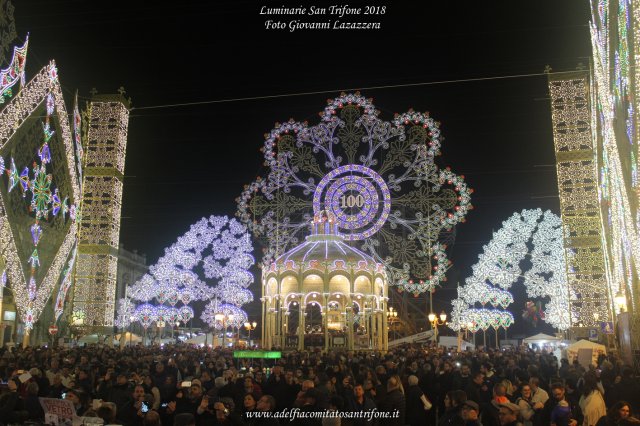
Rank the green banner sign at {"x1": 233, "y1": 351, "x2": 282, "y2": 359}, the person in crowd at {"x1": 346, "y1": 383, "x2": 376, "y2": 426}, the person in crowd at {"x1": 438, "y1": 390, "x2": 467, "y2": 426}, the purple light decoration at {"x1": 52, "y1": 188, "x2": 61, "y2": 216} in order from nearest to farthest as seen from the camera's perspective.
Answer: the person in crowd at {"x1": 438, "y1": 390, "x2": 467, "y2": 426}, the person in crowd at {"x1": 346, "y1": 383, "x2": 376, "y2": 426}, the green banner sign at {"x1": 233, "y1": 351, "x2": 282, "y2": 359}, the purple light decoration at {"x1": 52, "y1": 188, "x2": 61, "y2": 216}

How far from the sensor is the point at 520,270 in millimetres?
41125

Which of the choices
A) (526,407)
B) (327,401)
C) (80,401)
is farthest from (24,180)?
(526,407)

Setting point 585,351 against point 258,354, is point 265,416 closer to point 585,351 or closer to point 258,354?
point 258,354

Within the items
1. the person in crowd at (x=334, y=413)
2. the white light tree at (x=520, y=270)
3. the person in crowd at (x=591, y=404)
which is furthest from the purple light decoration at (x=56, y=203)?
the person in crowd at (x=591, y=404)

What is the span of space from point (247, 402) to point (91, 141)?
28.9m

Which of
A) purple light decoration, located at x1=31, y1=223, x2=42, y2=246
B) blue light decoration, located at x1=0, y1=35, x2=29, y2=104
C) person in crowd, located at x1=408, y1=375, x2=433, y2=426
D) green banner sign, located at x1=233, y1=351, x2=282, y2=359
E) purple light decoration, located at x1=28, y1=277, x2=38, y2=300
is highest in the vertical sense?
blue light decoration, located at x1=0, y1=35, x2=29, y2=104

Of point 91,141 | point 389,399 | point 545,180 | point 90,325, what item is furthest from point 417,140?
point 389,399

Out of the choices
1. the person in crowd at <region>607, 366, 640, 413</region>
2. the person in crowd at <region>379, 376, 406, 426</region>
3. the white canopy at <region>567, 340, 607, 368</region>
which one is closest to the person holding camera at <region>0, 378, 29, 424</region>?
the person in crowd at <region>379, 376, 406, 426</region>

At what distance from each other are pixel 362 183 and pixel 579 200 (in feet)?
39.3

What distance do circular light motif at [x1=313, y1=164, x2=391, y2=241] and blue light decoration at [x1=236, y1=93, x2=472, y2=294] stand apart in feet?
0.19

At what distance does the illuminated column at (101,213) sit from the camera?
33406 millimetres

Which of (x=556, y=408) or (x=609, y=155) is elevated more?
(x=609, y=155)

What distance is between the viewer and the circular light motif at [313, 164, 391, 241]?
118 ft

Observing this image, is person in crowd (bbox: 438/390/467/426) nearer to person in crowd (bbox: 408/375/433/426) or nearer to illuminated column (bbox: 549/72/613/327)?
person in crowd (bbox: 408/375/433/426)
